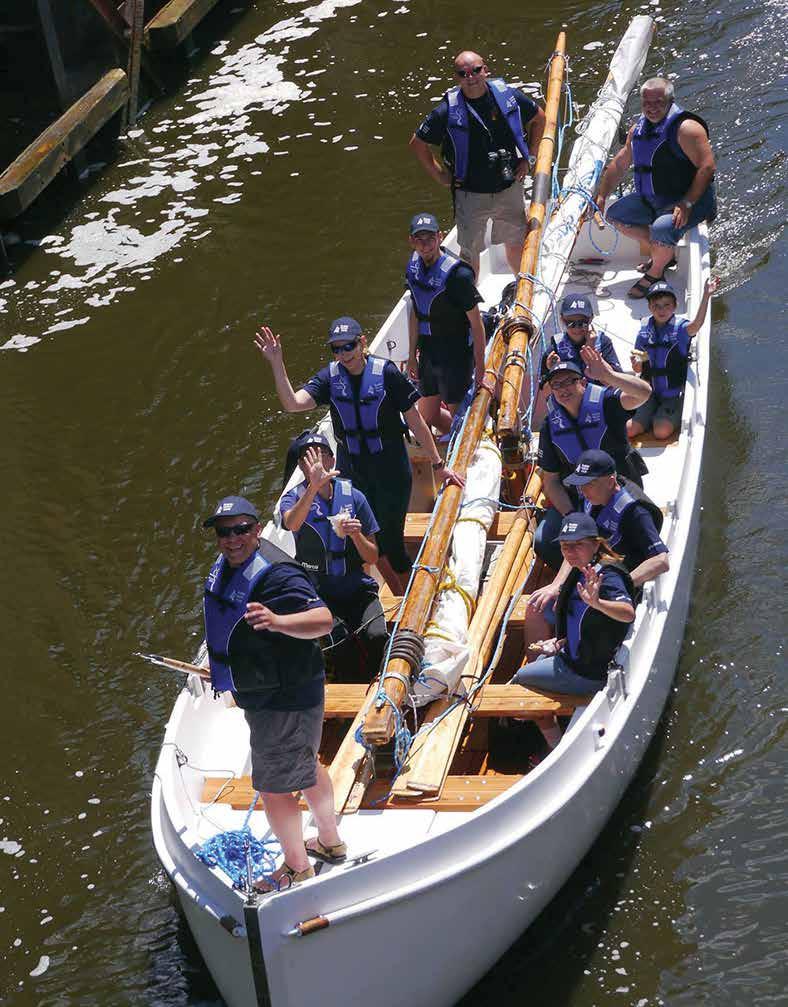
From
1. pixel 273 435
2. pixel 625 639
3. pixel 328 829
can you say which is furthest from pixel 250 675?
pixel 273 435

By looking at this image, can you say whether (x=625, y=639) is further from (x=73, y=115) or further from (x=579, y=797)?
(x=73, y=115)

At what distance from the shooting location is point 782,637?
8086 mm

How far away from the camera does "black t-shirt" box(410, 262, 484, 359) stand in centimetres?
815

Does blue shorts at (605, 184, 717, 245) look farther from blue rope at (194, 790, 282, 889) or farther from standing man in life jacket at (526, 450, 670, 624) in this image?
blue rope at (194, 790, 282, 889)

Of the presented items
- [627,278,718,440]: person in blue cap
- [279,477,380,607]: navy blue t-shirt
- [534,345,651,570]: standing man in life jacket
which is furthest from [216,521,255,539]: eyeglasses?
[627,278,718,440]: person in blue cap

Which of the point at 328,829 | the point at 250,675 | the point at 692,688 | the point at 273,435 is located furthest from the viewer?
the point at 273,435

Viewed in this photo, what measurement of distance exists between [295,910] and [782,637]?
3843mm

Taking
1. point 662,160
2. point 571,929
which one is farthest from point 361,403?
point 662,160

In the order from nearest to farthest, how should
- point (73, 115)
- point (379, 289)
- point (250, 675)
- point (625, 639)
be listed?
point (250, 675)
point (625, 639)
point (379, 289)
point (73, 115)

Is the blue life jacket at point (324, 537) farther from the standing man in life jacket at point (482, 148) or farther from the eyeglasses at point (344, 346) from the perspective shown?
the standing man in life jacket at point (482, 148)

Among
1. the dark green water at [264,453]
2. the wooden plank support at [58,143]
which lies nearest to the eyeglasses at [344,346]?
the dark green water at [264,453]

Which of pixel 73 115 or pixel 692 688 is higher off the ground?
pixel 73 115

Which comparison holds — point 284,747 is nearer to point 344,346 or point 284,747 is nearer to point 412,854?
point 412,854

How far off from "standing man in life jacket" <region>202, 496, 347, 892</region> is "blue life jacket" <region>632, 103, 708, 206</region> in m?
5.88
